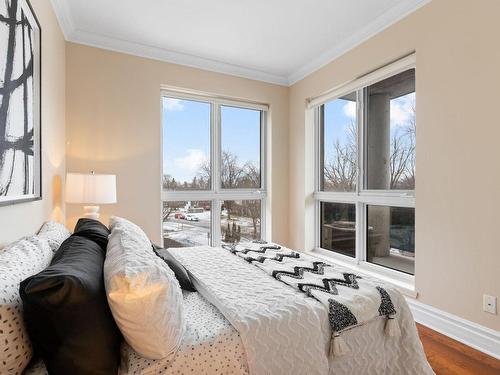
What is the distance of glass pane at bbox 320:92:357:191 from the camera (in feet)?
11.0

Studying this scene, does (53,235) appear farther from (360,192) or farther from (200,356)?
(360,192)

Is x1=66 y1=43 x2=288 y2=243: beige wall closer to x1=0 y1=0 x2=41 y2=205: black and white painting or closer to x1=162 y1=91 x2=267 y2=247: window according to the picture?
x1=162 y1=91 x2=267 y2=247: window

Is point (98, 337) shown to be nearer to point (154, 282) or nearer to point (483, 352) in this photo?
point (154, 282)

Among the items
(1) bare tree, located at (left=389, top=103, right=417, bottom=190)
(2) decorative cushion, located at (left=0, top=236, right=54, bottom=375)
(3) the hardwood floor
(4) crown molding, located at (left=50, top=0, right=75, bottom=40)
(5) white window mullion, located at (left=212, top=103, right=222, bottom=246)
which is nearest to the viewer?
(2) decorative cushion, located at (left=0, top=236, right=54, bottom=375)

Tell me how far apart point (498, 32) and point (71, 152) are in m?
3.73

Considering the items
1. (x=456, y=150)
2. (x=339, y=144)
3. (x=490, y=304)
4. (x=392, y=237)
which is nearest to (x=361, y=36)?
(x=339, y=144)

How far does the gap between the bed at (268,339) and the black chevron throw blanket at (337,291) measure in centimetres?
4

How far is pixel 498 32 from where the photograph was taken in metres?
1.97

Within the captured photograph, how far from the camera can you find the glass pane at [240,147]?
3971 millimetres

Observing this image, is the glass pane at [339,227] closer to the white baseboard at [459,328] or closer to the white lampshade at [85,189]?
the white baseboard at [459,328]

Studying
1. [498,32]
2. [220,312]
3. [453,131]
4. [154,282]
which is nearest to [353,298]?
[220,312]

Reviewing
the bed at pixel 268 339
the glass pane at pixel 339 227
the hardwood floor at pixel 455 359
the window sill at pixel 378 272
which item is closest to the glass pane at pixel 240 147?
the glass pane at pixel 339 227

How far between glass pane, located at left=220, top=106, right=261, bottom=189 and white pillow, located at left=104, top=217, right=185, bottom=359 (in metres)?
2.94

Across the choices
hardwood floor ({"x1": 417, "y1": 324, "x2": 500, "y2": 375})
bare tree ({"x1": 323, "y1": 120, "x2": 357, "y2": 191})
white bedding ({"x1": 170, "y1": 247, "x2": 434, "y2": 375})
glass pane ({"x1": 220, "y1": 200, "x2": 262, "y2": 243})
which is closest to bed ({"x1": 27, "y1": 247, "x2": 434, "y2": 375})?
white bedding ({"x1": 170, "y1": 247, "x2": 434, "y2": 375})
